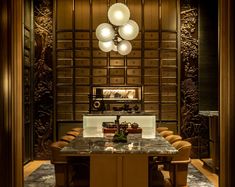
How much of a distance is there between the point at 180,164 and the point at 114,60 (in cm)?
427

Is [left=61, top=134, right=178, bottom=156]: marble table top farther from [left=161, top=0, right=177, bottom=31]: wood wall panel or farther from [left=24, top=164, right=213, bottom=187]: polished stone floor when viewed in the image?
[left=161, top=0, right=177, bottom=31]: wood wall panel

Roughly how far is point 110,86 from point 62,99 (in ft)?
3.52

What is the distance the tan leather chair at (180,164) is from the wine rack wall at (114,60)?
367cm

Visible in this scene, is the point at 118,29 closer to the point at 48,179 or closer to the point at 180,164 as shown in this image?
the point at 180,164

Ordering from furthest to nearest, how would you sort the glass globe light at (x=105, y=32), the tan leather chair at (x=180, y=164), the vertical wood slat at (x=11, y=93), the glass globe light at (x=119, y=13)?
1. the glass globe light at (x=105, y=32)
2. the glass globe light at (x=119, y=13)
3. the tan leather chair at (x=180, y=164)
4. the vertical wood slat at (x=11, y=93)

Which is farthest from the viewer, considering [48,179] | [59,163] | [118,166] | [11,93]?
[48,179]

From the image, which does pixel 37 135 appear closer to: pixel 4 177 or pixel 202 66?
pixel 202 66

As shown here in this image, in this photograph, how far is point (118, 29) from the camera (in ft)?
18.8

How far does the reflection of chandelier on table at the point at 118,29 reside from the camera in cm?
499

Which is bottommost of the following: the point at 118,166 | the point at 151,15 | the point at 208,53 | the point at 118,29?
the point at 118,166

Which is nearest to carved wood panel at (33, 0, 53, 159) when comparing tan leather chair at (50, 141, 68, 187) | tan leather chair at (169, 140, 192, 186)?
tan leather chair at (50, 141, 68, 187)

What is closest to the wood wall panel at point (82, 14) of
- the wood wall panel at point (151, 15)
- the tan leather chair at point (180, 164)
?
the wood wall panel at point (151, 15)

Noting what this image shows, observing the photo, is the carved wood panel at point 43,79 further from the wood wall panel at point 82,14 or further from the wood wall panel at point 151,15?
the wood wall panel at point 151,15

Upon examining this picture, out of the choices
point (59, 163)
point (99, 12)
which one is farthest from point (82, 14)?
point (59, 163)
